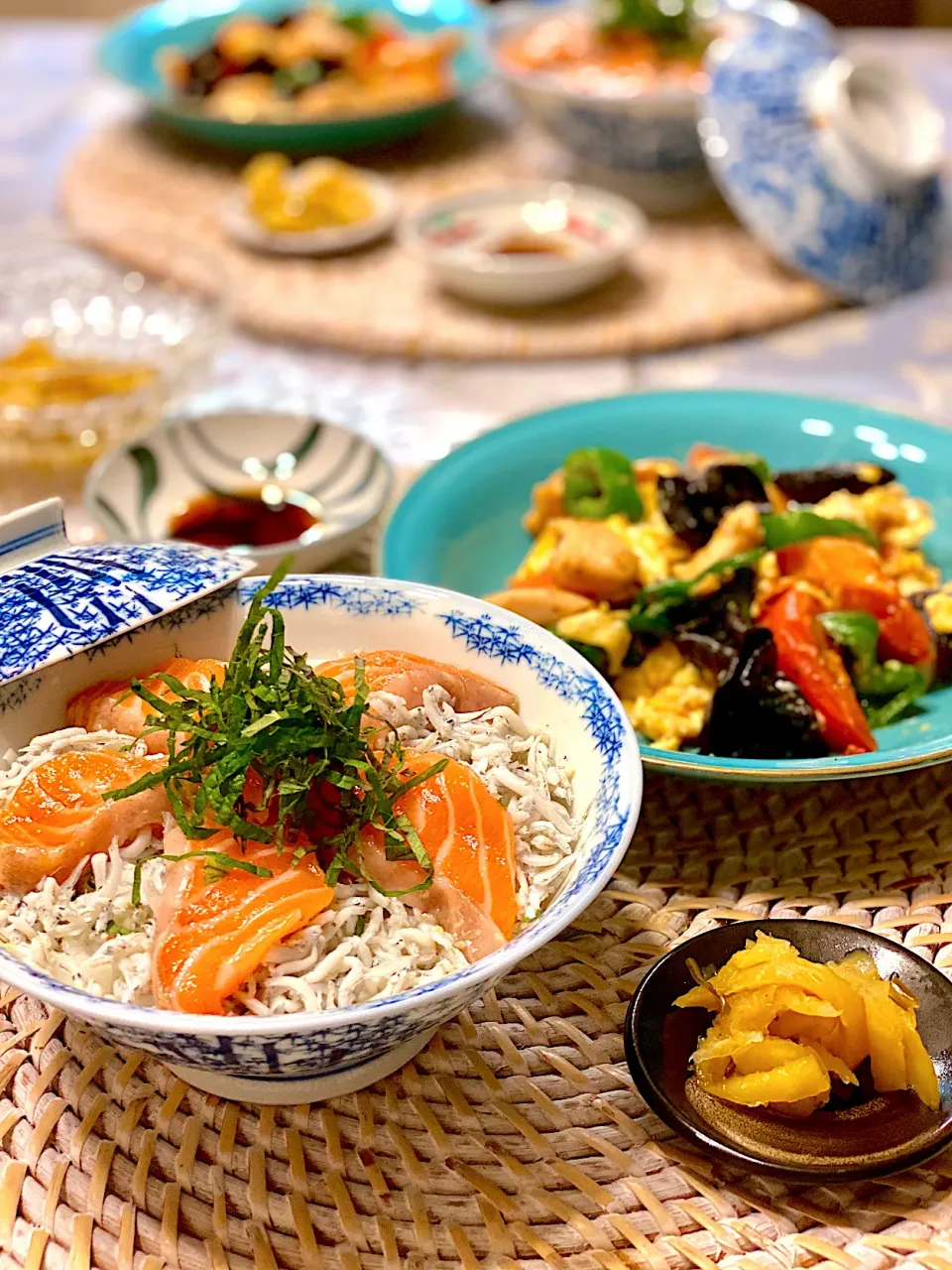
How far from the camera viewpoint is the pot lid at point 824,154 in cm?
315

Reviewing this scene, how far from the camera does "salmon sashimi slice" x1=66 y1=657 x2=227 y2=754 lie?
1.49 metres

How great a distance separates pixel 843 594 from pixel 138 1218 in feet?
4.11

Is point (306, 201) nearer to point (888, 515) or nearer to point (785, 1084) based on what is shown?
point (888, 515)

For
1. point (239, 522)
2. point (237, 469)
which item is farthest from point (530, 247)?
point (239, 522)

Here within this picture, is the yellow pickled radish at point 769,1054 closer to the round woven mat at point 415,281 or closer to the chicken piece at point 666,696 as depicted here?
the chicken piece at point 666,696

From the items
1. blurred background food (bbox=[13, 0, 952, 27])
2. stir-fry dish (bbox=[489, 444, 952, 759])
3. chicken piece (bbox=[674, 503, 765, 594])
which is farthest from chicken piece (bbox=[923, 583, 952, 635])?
blurred background food (bbox=[13, 0, 952, 27])

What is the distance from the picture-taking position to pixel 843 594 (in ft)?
6.49

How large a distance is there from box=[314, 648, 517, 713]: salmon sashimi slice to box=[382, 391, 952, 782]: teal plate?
1.33ft

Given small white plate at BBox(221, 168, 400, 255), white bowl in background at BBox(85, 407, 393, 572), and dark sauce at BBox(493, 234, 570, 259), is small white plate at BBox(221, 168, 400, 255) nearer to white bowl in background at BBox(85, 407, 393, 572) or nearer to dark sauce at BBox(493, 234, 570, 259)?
dark sauce at BBox(493, 234, 570, 259)

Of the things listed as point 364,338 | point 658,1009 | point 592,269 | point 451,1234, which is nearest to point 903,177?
point 592,269

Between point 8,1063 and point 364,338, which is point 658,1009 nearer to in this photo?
point 8,1063

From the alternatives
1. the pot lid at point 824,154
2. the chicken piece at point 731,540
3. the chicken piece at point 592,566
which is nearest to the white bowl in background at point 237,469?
the chicken piece at point 592,566

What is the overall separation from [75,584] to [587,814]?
0.61 m

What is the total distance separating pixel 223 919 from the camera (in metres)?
1.26
